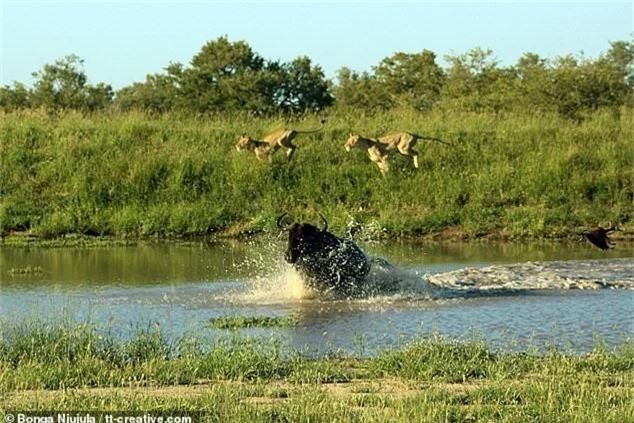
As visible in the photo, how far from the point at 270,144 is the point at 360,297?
10075mm

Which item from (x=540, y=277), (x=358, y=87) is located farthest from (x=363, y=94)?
(x=540, y=277)

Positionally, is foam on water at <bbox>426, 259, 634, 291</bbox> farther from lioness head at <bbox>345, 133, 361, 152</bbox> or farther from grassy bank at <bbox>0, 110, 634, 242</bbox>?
lioness head at <bbox>345, 133, 361, 152</bbox>

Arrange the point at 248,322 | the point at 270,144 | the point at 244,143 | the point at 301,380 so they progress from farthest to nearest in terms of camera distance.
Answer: the point at 244,143 < the point at 270,144 < the point at 248,322 < the point at 301,380

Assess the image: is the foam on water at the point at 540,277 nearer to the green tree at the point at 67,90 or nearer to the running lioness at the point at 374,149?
the running lioness at the point at 374,149

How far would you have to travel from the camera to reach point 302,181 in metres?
22.1

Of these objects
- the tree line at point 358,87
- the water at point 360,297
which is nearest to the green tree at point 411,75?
the tree line at point 358,87

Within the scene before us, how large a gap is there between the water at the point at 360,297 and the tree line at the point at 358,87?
15.2 m

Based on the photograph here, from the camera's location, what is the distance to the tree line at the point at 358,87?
108ft

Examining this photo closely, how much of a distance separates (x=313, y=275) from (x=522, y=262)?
4531mm

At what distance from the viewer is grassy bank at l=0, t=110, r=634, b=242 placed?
2045 cm

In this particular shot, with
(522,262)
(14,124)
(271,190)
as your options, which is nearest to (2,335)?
(522,262)

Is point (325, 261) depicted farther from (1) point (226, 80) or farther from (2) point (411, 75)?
(2) point (411, 75)

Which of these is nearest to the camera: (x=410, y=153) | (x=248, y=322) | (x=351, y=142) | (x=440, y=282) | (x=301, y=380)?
(x=301, y=380)

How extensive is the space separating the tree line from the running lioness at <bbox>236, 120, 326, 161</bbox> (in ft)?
32.4
